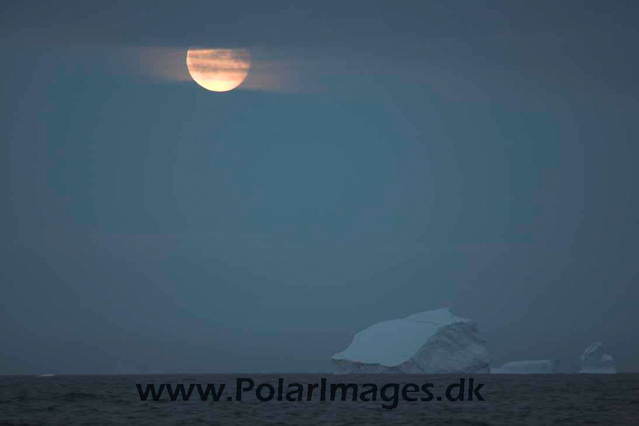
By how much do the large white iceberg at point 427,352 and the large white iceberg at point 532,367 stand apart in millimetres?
18124

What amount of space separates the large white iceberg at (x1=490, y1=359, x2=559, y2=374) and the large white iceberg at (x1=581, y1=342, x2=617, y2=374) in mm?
3336

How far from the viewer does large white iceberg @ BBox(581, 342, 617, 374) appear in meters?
96.9


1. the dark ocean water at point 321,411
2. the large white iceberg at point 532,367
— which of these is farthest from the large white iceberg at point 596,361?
the dark ocean water at point 321,411

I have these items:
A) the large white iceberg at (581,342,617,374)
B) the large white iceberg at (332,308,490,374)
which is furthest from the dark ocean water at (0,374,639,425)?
the large white iceberg at (581,342,617,374)

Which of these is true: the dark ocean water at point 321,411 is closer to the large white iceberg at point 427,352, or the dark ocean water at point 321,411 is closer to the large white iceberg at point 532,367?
the large white iceberg at point 427,352

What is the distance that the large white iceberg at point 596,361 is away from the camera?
96.9 metres

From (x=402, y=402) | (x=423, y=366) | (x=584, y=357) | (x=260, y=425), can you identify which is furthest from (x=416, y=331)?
(x=260, y=425)

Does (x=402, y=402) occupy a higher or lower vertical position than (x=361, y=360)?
lower

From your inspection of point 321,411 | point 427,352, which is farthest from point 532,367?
point 321,411

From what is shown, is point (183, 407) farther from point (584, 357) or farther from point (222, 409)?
point (584, 357)

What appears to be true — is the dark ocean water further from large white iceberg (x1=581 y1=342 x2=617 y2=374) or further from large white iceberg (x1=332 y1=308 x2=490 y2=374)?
large white iceberg (x1=581 y1=342 x2=617 y2=374)

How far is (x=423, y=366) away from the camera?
7819cm

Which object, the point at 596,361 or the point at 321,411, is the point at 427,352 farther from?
the point at 321,411

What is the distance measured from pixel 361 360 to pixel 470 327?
10.3 metres
